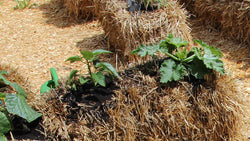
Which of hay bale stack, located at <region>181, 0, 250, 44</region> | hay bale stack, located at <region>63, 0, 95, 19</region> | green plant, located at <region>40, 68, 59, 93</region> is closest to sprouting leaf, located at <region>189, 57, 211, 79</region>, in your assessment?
green plant, located at <region>40, 68, 59, 93</region>

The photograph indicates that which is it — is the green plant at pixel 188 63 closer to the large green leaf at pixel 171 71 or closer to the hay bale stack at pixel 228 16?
the large green leaf at pixel 171 71

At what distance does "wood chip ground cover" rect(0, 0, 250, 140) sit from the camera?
3.61m

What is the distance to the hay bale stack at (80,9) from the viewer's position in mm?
4733

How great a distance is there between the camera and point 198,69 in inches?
90.7

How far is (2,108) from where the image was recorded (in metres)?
2.21

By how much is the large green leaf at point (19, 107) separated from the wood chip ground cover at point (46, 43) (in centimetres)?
84

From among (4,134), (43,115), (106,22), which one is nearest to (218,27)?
(106,22)

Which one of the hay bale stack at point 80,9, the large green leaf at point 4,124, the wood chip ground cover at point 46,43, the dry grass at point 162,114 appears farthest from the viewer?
the hay bale stack at point 80,9

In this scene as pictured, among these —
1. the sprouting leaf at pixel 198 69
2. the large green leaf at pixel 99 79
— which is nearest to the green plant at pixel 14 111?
the large green leaf at pixel 99 79

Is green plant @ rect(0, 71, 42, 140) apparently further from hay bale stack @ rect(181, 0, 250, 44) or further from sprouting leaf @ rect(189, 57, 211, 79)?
hay bale stack @ rect(181, 0, 250, 44)

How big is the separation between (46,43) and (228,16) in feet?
8.30

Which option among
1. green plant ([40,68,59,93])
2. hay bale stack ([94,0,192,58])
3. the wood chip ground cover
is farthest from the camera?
the wood chip ground cover

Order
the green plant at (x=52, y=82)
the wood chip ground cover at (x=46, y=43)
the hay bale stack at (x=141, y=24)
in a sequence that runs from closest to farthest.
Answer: the green plant at (x=52, y=82), the hay bale stack at (x=141, y=24), the wood chip ground cover at (x=46, y=43)

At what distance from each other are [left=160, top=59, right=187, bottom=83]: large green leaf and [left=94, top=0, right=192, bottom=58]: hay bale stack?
3.34ft
